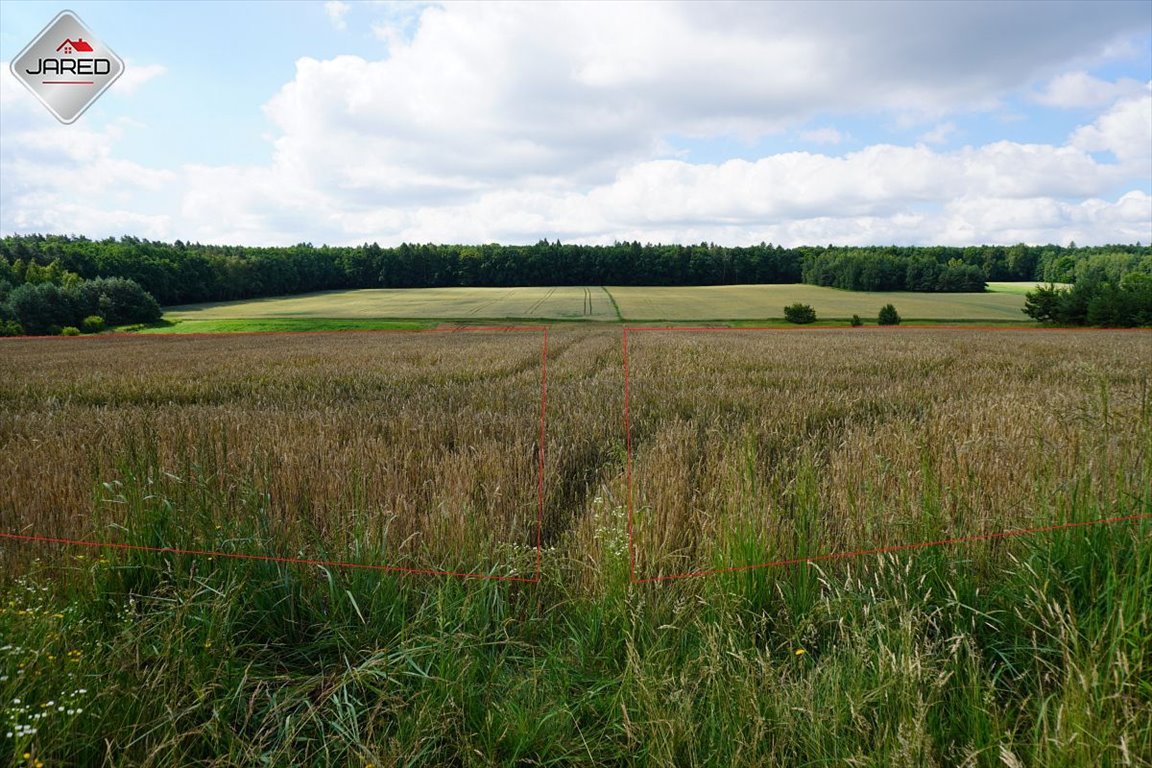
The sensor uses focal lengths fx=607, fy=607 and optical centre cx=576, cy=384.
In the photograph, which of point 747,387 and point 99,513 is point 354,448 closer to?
point 99,513

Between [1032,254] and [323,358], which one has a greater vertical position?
[1032,254]

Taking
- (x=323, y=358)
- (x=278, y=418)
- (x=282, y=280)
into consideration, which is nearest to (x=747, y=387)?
(x=278, y=418)

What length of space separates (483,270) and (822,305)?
246 feet

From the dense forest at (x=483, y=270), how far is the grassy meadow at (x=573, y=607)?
5655cm

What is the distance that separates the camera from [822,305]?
255 feet

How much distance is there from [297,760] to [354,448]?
371 cm

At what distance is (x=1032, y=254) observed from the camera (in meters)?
112

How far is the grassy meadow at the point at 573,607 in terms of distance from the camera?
7.83 ft

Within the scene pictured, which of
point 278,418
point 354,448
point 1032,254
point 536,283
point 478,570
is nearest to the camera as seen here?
point 478,570

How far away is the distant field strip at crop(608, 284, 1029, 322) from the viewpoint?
6544 centimetres

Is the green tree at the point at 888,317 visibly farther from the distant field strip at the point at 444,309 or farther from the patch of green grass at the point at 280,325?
the patch of green grass at the point at 280,325

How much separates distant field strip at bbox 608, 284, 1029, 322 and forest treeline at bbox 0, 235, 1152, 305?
30.9 ft

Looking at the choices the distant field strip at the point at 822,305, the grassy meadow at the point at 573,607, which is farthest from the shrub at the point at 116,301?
the grassy meadow at the point at 573,607

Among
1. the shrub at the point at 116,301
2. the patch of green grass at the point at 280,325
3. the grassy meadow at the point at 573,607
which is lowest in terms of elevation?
the patch of green grass at the point at 280,325
